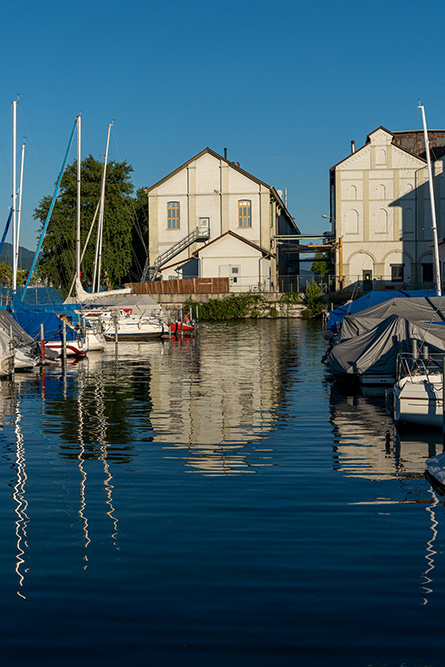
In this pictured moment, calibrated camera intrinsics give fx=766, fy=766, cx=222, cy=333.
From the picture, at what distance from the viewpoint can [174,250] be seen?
89.9m

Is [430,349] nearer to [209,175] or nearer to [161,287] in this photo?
[161,287]

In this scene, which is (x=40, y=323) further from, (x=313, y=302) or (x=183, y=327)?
(x=313, y=302)

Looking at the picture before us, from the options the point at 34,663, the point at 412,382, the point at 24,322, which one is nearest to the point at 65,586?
the point at 34,663

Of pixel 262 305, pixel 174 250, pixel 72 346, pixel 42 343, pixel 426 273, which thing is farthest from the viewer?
pixel 174 250

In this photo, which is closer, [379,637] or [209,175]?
[379,637]

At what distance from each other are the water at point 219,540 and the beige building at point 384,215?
65356 mm

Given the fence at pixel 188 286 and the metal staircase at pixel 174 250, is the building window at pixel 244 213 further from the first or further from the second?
the fence at pixel 188 286

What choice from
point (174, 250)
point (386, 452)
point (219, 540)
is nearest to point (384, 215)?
point (174, 250)

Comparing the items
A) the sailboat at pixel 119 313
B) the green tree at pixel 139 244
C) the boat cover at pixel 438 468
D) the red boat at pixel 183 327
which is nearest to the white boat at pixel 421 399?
the boat cover at pixel 438 468

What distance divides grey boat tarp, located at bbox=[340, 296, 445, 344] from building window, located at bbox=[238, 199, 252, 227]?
188 ft

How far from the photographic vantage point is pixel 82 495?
13.8 metres

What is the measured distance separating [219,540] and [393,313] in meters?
Result: 21.9

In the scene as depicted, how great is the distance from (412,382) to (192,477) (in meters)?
7.07

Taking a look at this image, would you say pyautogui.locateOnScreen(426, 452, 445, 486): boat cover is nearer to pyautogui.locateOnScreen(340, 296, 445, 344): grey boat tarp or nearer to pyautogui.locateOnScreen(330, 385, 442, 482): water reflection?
pyautogui.locateOnScreen(330, 385, 442, 482): water reflection
